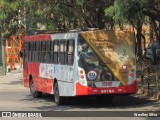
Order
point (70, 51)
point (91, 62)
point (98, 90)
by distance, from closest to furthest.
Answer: point (98, 90), point (91, 62), point (70, 51)

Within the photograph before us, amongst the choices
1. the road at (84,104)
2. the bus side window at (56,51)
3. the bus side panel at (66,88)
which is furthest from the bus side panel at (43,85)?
the bus side panel at (66,88)

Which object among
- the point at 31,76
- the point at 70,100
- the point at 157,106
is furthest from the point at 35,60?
the point at 157,106

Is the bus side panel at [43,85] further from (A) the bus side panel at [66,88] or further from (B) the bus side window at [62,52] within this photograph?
(B) the bus side window at [62,52]

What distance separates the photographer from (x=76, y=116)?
14.7 m

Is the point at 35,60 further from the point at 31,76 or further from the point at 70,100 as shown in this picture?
the point at 70,100

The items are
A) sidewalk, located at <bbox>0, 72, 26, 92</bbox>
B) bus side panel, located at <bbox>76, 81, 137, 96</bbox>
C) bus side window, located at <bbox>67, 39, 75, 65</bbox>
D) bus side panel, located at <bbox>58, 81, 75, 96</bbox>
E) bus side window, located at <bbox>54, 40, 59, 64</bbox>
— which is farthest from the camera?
sidewalk, located at <bbox>0, 72, 26, 92</bbox>

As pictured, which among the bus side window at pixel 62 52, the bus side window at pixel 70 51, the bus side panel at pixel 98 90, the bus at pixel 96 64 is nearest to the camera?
the bus side panel at pixel 98 90

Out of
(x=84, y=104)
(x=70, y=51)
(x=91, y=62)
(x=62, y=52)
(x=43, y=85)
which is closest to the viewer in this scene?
(x=91, y=62)

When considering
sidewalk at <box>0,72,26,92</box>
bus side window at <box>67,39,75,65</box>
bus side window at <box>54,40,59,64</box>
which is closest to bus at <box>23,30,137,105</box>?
bus side window at <box>67,39,75,65</box>

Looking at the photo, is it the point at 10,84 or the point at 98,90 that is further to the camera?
the point at 10,84

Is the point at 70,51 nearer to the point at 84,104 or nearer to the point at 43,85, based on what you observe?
the point at 84,104

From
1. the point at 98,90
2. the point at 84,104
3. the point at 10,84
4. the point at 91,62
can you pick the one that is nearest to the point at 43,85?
the point at 84,104

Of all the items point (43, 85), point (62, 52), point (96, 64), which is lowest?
point (43, 85)

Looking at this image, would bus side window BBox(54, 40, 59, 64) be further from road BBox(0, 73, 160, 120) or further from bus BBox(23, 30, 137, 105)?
road BBox(0, 73, 160, 120)
